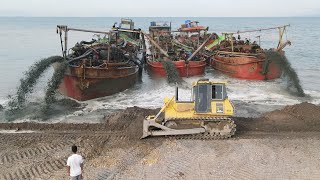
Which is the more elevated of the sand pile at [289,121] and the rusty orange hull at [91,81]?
the rusty orange hull at [91,81]

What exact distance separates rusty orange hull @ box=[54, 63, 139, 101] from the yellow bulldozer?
7.74 metres

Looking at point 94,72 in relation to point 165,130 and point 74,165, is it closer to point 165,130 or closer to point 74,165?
point 165,130

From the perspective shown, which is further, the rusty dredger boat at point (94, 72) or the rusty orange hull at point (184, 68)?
the rusty orange hull at point (184, 68)

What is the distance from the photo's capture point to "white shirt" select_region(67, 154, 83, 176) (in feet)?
26.2

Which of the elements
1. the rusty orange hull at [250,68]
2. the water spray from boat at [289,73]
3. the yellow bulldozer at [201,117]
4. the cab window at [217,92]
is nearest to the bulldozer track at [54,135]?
the yellow bulldozer at [201,117]

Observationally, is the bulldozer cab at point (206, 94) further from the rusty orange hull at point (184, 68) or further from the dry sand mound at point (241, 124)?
the rusty orange hull at point (184, 68)

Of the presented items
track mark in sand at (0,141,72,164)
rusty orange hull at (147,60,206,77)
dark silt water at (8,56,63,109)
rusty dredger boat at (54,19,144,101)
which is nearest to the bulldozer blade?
track mark in sand at (0,141,72,164)

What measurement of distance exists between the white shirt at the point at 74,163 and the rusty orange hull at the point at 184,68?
17.5m

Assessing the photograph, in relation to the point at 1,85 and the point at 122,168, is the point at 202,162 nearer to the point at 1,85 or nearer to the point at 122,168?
the point at 122,168

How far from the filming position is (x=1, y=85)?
84.4ft

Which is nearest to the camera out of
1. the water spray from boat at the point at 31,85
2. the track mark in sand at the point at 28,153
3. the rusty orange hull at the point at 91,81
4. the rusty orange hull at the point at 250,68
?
the track mark in sand at the point at 28,153

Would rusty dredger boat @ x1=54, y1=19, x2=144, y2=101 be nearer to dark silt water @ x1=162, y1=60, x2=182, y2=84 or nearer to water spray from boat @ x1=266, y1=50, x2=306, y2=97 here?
dark silt water @ x1=162, y1=60, x2=182, y2=84

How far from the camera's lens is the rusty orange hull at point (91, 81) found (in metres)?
18.7

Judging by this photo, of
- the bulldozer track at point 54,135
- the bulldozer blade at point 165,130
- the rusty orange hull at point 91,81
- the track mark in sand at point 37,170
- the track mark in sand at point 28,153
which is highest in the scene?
the rusty orange hull at point 91,81
